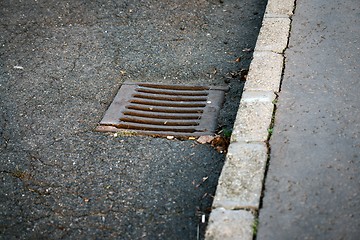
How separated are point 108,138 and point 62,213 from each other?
647mm

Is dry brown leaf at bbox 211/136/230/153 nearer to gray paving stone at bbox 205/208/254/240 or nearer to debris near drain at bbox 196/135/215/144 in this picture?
debris near drain at bbox 196/135/215/144

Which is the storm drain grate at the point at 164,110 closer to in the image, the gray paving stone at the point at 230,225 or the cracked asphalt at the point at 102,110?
the cracked asphalt at the point at 102,110

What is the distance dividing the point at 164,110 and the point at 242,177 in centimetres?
101

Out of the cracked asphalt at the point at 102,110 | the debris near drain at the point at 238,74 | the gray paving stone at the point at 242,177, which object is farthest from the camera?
the debris near drain at the point at 238,74

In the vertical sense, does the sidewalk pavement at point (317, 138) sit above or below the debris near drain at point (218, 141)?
above

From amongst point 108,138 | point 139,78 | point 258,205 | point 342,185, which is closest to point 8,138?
point 108,138

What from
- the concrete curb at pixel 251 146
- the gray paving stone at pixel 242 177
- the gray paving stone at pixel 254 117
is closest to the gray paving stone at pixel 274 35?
the concrete curb at pixel 251 146

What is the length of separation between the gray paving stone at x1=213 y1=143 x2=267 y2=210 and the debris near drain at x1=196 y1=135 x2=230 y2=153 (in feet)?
0.78

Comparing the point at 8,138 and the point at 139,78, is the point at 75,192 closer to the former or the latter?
Result: the point at 8,138

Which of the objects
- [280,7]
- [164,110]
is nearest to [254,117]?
[164,110]

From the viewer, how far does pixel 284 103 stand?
8.75 feet

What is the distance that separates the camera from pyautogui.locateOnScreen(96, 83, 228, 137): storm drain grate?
2.92 meters

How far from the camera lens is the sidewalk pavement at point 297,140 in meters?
2.00

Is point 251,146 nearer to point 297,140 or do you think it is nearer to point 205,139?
point 297,140
